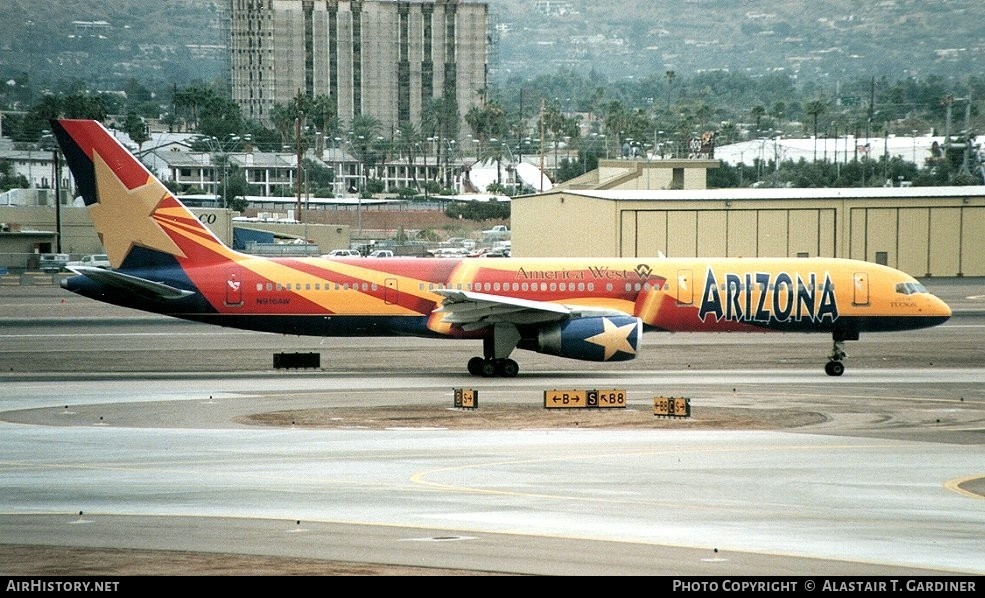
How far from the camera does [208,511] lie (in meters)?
20.7

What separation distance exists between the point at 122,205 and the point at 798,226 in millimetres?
51370

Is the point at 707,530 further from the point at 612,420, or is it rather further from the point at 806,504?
the point at 612,420

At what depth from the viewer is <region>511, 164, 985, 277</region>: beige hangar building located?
82375 millimetres

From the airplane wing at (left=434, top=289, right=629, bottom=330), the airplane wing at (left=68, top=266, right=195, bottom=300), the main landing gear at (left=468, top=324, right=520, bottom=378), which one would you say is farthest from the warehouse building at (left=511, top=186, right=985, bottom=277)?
the airplane wing at (left=68, top=266, right=195, bottom=300)

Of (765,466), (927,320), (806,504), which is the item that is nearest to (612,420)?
(765,466)

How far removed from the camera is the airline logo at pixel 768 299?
43.1m

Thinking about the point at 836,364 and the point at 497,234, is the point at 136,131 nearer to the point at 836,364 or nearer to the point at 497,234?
the point at 497,234

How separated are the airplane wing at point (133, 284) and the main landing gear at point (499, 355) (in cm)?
1030

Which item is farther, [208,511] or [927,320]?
[927,320]

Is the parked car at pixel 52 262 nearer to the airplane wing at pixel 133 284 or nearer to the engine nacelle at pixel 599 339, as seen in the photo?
Answer: the airplane wing at pixel 133 284

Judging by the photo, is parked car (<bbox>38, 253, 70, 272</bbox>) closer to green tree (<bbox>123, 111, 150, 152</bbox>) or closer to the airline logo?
the airline logo
